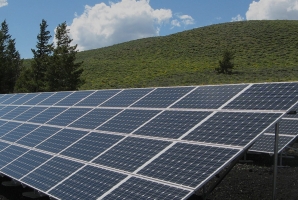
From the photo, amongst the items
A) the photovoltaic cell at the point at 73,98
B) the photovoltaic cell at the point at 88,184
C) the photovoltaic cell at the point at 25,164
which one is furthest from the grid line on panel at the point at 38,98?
the photovoltaic cell at the point at 88,184

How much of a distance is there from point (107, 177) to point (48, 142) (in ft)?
15.2

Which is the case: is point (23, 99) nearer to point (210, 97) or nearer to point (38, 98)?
point (38, 98)

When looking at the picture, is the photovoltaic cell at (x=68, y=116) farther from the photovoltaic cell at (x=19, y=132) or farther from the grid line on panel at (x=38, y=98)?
the grid line on panel at (x=38, y=98)

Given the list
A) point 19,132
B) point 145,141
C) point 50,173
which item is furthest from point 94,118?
point 19,132

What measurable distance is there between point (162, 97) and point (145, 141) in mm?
2886

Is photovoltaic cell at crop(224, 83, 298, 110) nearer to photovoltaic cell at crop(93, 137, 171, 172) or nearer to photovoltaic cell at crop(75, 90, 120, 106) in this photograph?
photovoltaic cell at crop(93, 137, 171, 172)

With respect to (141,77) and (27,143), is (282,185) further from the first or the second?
(141,77)

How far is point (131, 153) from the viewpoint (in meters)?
9.01

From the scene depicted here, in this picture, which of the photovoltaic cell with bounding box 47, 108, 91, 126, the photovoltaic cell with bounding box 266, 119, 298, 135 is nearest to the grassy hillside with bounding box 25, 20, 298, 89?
the photovoltaic cell with bounding box 266, 119, 298, 135

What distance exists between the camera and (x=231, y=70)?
221 feet

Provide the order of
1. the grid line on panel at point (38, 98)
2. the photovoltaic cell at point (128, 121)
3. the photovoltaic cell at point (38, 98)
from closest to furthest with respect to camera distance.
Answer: the photovoltaic cell at point (128, 121) → the grid line on panel at point (38, 98) → the photovoltaic cell at point (38, 98)

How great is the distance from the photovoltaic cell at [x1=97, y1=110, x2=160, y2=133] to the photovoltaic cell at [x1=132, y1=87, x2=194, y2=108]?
0.45 metres

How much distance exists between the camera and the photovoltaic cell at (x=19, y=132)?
567 inches

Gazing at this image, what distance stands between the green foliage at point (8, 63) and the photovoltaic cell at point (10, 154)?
48.7 m
